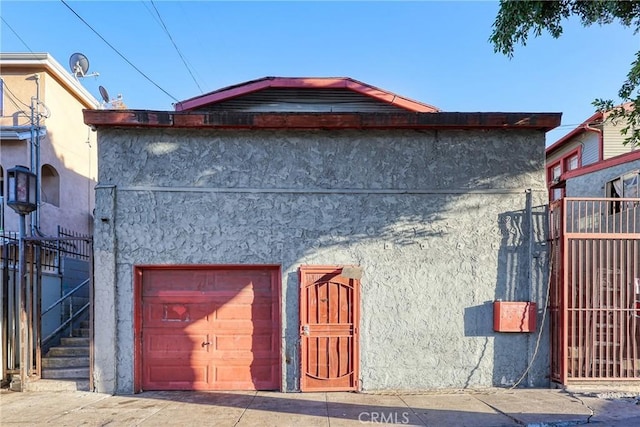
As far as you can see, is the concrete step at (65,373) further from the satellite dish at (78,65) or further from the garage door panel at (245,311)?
the satellite dish at (78,65)

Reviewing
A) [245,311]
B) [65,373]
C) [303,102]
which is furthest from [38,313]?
[303,102]

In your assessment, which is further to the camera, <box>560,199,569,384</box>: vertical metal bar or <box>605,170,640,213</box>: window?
<box>605,170,640,213</box>: window

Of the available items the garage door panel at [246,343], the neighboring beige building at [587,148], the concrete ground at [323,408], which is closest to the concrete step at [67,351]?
the concrete ground at [323,408]

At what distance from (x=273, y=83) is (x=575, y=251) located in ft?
19.9

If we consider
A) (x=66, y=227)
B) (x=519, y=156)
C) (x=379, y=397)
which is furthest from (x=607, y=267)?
(x=66, y=227)

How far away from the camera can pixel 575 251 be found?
7.05m

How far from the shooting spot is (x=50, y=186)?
11805 mm

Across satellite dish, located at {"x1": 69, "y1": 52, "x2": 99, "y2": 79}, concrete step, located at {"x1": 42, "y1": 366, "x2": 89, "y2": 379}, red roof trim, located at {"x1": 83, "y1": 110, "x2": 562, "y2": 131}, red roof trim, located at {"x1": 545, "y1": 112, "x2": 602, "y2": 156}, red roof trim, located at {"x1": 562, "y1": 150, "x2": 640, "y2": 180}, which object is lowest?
concrete step, located at {"x1": 42, "y1": 366, "x2": 89, "y2": 379}

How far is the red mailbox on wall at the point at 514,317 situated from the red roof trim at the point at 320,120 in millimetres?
3062

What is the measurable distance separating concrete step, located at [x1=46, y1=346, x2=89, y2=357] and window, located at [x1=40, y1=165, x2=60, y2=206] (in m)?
5.68

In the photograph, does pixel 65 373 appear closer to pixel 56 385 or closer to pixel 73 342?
pixel 56 385

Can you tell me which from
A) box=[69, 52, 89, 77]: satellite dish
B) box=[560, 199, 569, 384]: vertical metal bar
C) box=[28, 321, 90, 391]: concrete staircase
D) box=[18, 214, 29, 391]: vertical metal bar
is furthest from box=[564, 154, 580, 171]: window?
box=[69, 52, 89, 77]: satellite dish

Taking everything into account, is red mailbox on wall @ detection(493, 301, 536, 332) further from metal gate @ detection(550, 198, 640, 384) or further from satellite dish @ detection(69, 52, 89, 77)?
satellite dish @ detection(69, 52, 89, 77)

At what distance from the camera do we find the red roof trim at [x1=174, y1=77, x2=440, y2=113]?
780 cm
